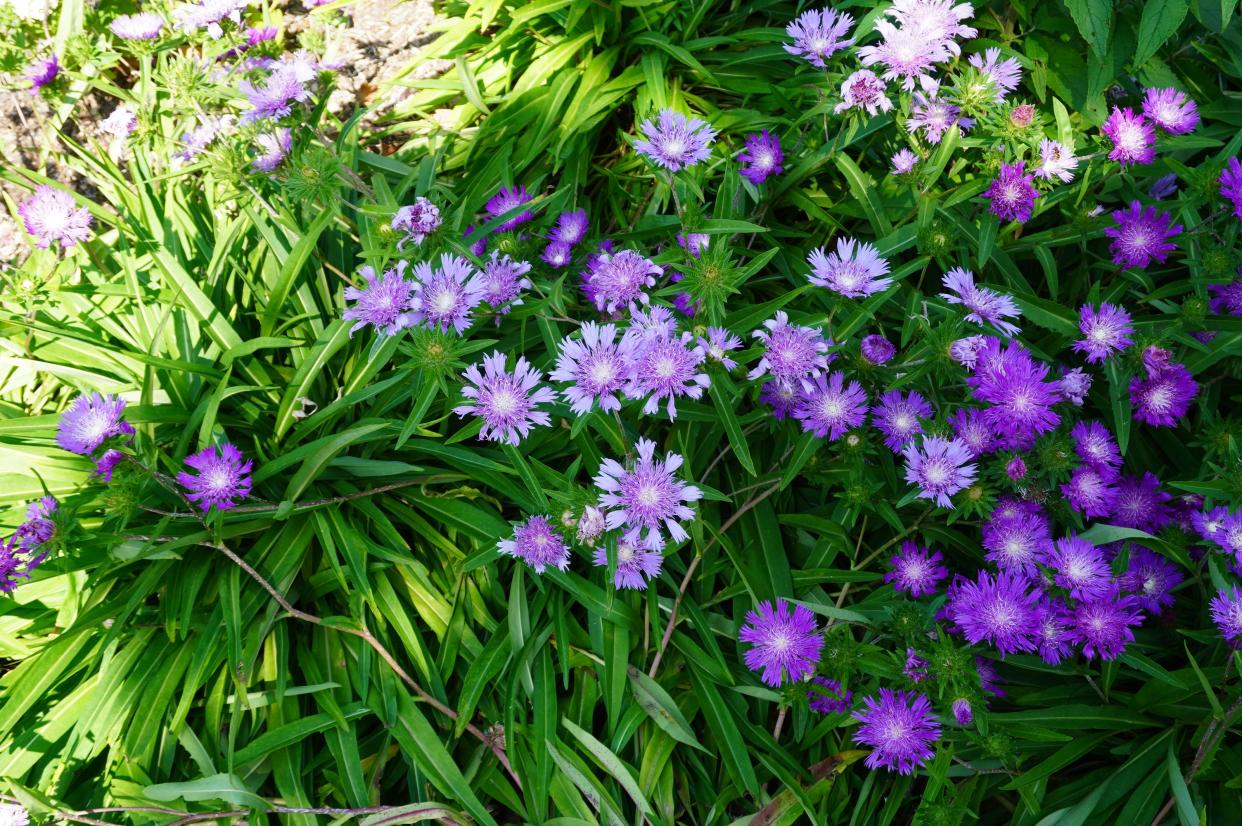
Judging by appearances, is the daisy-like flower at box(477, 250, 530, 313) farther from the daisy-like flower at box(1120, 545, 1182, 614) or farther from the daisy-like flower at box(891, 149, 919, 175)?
the daisy-like flower at box(1120, 545, 1182, 614)

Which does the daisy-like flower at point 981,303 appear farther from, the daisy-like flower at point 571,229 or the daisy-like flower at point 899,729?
the daisy-like flower at point 571,229

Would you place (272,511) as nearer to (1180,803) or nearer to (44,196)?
(44,196)

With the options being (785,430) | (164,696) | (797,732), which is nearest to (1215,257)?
(785,430)

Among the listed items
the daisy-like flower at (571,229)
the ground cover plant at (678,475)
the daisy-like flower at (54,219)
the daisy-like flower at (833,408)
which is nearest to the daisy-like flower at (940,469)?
the ground cover plant at (678,475)

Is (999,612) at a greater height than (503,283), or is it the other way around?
(503,283)

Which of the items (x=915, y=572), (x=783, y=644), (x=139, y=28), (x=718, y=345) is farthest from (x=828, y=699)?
(x=139, y=28)

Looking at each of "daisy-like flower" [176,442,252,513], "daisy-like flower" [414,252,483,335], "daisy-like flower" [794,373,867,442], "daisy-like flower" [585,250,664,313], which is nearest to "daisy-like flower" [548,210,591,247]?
"daisy-like flower" [585,250,664,313]

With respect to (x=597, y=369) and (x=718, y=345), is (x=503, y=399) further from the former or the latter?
(x=718, y=345)
